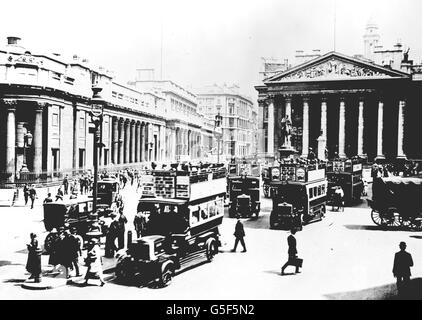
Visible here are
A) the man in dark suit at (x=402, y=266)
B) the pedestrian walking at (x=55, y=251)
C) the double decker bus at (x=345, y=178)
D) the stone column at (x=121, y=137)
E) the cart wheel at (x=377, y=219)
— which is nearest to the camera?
the man in dark suit at (x=402, y=266)

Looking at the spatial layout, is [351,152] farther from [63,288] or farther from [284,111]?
[63,288]

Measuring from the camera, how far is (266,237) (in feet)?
70.9

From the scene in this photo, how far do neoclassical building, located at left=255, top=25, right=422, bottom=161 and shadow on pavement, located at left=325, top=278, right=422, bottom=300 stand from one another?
57.6 metres

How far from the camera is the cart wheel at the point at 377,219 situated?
23.6 m

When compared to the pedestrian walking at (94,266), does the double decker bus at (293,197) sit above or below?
above

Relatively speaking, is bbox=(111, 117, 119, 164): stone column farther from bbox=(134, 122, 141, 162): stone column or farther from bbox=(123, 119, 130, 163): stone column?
bbox=(134, 122, 141, 162): stone column

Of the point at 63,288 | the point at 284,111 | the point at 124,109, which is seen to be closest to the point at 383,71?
the point at 284,111

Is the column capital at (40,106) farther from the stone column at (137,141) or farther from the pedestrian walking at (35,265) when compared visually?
the pedestrian walking at (35,265)

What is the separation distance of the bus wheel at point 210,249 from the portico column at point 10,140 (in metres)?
27.9

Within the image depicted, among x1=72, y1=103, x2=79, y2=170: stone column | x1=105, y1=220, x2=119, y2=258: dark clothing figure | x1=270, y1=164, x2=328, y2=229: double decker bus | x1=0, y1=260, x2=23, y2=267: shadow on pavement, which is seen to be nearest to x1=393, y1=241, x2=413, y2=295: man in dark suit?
x1=105, y1=220, x2=119, y2=258: dark clothing figure

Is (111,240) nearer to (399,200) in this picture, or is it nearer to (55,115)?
(399,200)

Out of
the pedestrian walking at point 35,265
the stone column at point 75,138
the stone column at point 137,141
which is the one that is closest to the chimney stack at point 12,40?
the stone column at point 75,138

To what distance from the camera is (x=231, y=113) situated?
114062 millimetres

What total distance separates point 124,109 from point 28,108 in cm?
1915
